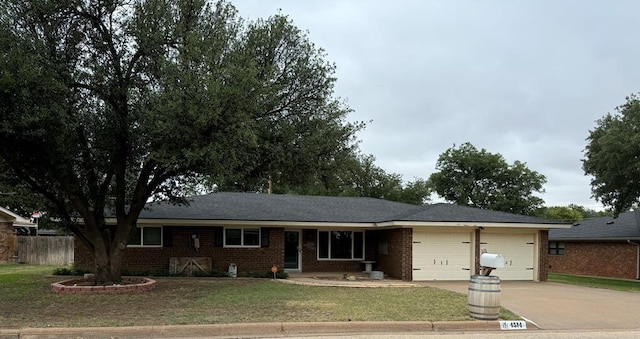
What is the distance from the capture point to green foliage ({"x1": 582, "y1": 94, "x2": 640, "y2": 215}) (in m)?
23.0

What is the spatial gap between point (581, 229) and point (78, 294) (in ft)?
94.4

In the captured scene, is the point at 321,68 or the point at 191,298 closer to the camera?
the point at 191,298


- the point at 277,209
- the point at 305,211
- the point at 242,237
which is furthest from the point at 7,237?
the point at 305,211

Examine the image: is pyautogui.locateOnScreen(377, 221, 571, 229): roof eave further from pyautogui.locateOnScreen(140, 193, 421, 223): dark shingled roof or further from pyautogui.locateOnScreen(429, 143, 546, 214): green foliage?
pyautogui.locateOnScreen(429, 143, 546, 214): green foliage

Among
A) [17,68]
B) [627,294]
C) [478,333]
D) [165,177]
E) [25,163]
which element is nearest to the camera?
[478,333]

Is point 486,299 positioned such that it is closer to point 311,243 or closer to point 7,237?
point 311,243

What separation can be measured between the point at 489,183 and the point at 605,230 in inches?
1045

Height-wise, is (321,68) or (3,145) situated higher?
(321,68)

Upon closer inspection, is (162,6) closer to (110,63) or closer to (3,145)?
(110,63)

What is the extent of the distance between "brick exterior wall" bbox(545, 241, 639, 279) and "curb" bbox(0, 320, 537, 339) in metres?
22.0

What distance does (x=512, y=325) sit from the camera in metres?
11.0

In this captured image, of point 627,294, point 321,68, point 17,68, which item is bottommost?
point 627,294

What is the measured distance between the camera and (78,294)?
15.0m

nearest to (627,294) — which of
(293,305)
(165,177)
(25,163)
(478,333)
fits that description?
(478,333)
